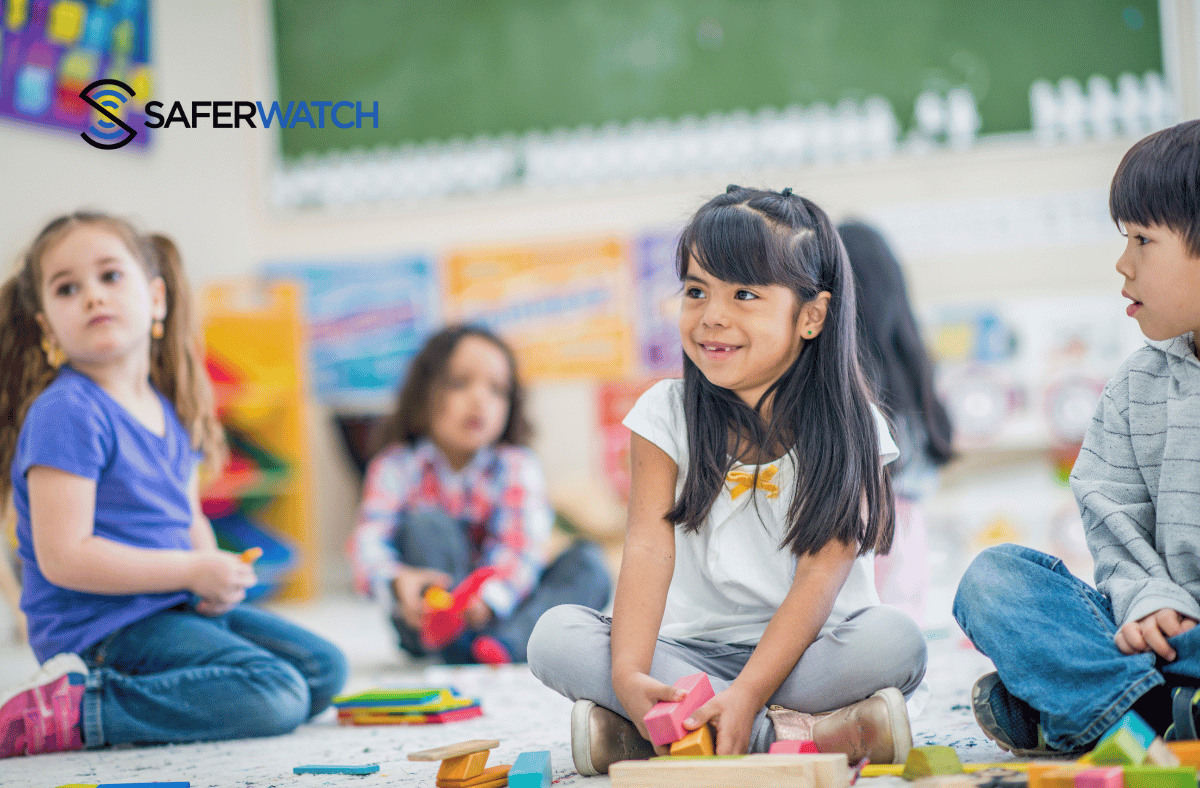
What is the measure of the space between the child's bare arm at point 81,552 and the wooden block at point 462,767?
476 mm

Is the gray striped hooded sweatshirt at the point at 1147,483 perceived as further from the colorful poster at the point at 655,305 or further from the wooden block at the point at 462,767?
the colorful poster at the point at 655,305

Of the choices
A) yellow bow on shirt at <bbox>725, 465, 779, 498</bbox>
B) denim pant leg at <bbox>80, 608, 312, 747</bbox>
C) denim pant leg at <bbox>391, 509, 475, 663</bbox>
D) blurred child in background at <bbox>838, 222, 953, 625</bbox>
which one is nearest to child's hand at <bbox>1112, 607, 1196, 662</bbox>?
yellow bow on shirt at <bbox>725, 465, 779, 498</bbox>

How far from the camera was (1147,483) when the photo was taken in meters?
1.01

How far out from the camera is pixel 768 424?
1096mm

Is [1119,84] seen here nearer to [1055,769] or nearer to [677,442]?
[677,442]

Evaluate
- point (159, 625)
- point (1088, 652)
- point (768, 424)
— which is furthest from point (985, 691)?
point (159, 625)

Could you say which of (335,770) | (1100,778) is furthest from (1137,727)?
(335,770)

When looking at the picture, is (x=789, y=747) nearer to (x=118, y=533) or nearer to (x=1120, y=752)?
(x=1120, y=752)

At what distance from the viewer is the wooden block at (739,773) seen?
789 mm

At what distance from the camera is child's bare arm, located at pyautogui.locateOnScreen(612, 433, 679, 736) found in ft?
3.09

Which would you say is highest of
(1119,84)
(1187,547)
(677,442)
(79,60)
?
(79,60)

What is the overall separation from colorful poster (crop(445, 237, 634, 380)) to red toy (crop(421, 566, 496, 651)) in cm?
128

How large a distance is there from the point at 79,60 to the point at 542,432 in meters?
1.43

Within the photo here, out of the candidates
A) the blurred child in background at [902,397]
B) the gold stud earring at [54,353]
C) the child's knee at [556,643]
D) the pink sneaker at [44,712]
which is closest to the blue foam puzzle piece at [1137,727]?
the child's knee at [556,643]
